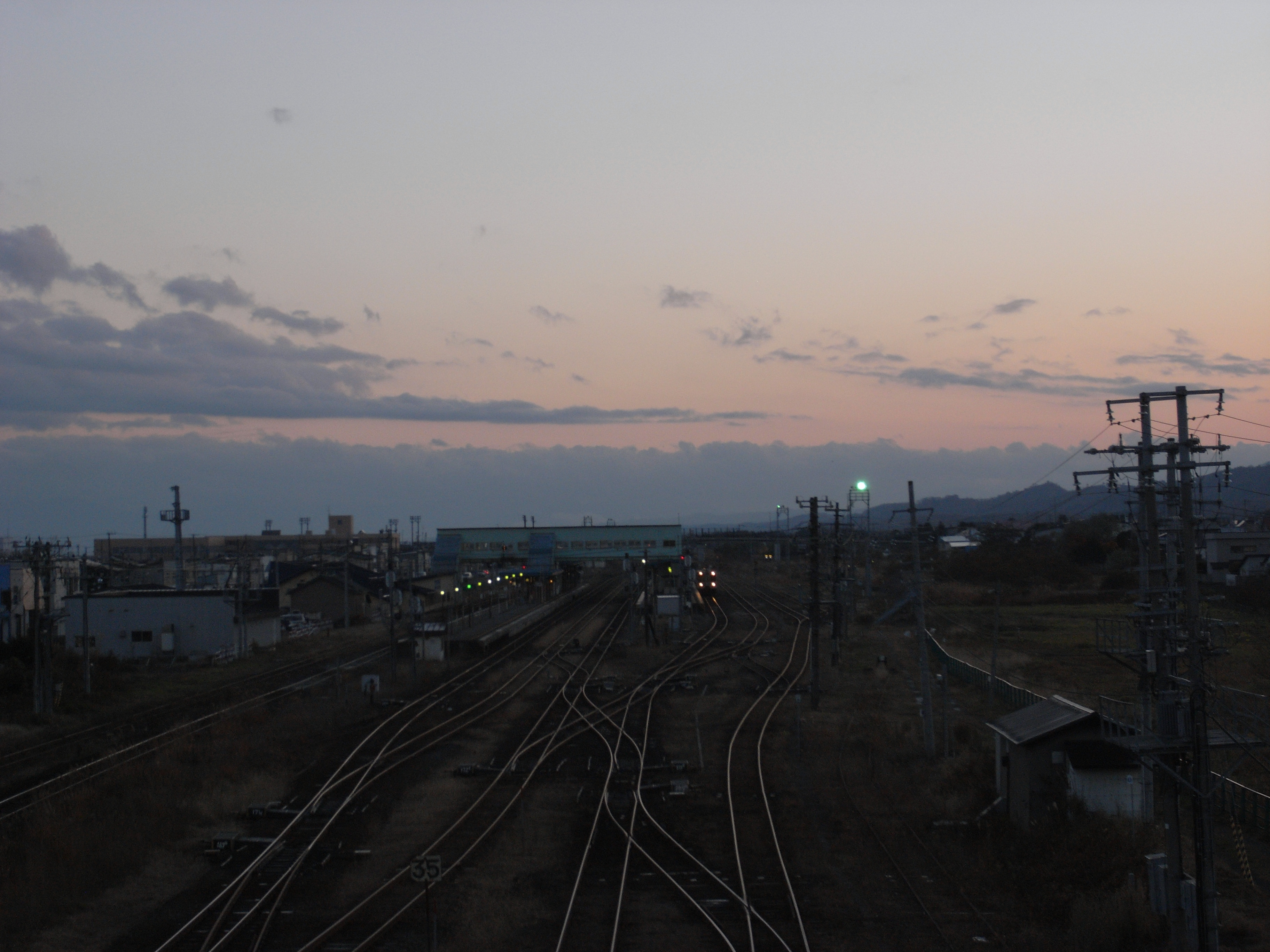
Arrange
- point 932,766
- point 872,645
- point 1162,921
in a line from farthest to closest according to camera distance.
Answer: point 872,645, point 932,766, point 1162,921

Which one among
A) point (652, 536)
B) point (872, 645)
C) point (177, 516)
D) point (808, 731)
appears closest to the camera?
point (808, 731)

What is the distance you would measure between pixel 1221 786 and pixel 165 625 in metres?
38.5

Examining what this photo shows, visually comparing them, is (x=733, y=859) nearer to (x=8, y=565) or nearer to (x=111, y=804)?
(x=111, y=804)

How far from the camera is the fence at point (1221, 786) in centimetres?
1538

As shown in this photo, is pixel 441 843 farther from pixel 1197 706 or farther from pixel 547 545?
pixel 547 545

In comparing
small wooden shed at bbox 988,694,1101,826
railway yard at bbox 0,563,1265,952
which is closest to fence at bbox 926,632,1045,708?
railway yard at bbox 0,563,1265,952

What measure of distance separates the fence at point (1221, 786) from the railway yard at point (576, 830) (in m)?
1.33

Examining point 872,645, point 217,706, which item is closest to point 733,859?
point 217,706

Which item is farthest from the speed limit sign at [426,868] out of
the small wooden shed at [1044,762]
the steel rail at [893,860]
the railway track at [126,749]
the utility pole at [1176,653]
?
the railway track at [126,749]

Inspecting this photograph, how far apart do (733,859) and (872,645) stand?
31.1 metres

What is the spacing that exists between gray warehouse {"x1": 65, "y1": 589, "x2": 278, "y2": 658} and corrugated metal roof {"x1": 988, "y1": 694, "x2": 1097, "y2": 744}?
107 feet

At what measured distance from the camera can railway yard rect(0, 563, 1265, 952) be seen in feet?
38.8

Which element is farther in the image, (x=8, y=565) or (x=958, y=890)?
(x=8, y=565)

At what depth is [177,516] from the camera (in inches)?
2216
